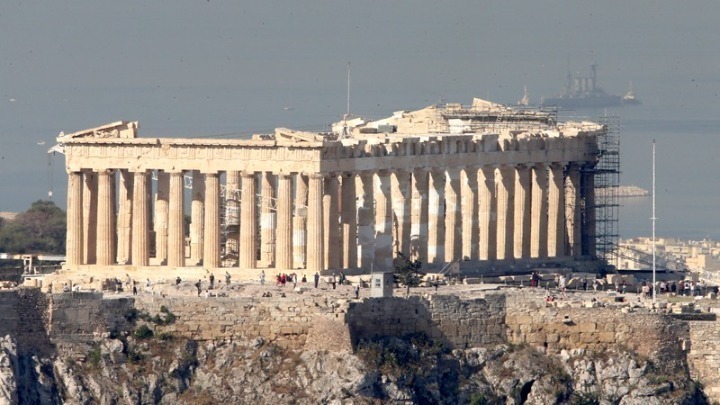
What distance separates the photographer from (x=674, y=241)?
184 m

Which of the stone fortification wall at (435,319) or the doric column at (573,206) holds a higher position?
the doric column at (573,206)

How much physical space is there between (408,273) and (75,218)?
14.1 meters

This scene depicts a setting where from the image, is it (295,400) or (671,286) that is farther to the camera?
(671,286)

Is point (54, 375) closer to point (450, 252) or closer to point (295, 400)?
point (295, 400)

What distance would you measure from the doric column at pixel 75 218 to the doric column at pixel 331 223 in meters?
8.28

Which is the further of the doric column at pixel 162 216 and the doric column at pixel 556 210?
the doric column at pixel 556 210

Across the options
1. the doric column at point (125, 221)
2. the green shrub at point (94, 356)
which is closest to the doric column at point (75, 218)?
the doric column at point (125, 221)

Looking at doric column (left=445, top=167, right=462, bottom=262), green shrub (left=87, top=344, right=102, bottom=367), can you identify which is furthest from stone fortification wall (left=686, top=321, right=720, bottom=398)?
doric column (left=445, top=167, right=462, bottom=262)

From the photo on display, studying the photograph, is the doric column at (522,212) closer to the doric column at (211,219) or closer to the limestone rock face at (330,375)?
the doric column at (211,219)

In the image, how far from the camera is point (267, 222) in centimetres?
12031

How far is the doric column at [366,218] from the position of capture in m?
122

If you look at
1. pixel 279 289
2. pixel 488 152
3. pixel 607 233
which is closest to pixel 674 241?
pixel 607 233

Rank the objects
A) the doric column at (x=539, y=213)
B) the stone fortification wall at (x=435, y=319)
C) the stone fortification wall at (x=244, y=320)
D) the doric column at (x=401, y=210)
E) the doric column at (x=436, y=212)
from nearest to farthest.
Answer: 1. the stone fortification wall at (x=244, y=320)
2. the stone fortification wall at (x=435, y=319)
3. the doric column at (x=401, y=210)
4. the doric column at (x=436, y=212)
5. the doric column at (x=539, y=213)

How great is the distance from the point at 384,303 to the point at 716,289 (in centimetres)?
2025
